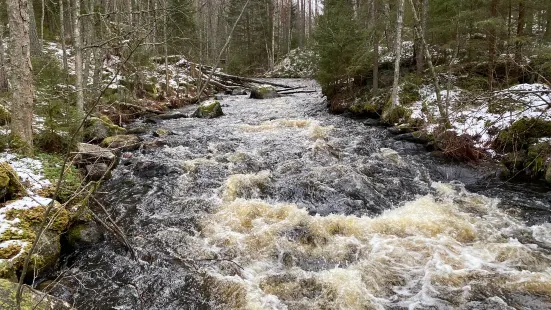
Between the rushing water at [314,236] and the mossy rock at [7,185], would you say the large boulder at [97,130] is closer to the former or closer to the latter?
the rushing water at [314,236]

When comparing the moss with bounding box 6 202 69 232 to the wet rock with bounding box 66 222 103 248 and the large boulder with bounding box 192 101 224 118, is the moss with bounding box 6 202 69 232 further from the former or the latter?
the large boulder with bounding box 192 101 224 118

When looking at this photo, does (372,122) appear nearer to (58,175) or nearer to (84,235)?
(58,175)

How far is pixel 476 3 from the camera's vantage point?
1358 centimetres

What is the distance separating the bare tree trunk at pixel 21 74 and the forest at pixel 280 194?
26 millimetres

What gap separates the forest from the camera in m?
4.96

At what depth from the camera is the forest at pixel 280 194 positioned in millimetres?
4965

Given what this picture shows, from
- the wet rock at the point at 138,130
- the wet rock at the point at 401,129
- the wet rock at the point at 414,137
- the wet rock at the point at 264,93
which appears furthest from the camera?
the wet rock at the point at 264,93

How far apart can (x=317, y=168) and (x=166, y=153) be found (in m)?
4.99

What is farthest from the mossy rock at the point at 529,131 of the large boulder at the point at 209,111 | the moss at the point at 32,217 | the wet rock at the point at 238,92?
the wet rock at the point at 238,92

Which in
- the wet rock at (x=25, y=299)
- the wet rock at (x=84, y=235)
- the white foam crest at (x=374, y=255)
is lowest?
the white foam crest at (x=374, y=255)

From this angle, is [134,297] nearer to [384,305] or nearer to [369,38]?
[384,305]

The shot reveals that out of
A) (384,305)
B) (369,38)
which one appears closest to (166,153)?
(384,305)

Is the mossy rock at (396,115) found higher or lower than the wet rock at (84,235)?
higher

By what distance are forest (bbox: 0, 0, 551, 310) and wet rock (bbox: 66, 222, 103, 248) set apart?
0.03m
